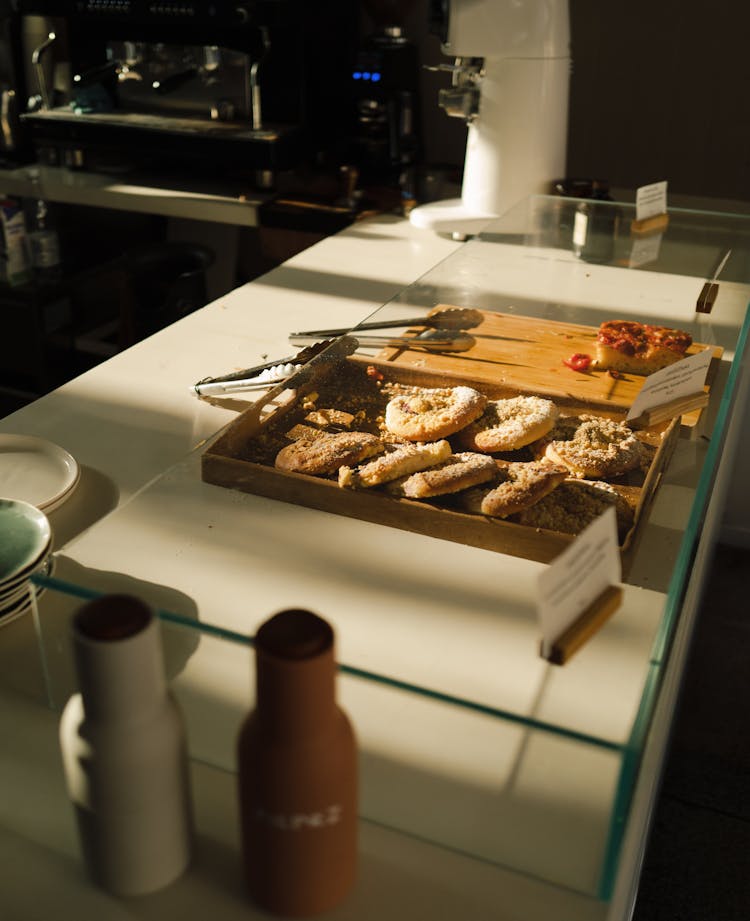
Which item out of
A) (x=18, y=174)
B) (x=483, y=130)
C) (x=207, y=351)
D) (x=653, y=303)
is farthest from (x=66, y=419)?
(x=18, y=174)

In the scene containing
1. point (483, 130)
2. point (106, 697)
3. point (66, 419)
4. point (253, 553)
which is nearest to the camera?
point (106, 697)

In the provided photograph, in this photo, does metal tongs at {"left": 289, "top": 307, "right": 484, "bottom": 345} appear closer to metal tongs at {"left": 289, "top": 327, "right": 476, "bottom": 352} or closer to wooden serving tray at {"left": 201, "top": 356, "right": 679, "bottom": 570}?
metal tongs at {"left": 289, "top": 327, "right": 476, "bottom": 352}

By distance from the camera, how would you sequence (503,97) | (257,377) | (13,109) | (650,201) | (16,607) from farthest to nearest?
(13,109), (503,97), (650,201), (257,377), (16,607)

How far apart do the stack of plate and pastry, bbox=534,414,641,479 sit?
1.74 feet

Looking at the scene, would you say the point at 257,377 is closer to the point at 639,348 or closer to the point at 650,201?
the point at 639,348

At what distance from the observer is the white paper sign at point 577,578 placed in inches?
25.8

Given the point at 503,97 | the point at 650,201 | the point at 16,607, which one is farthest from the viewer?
the point at 503,97

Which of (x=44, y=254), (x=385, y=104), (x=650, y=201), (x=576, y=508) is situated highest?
(x=385, y=104)

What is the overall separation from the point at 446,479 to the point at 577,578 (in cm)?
31

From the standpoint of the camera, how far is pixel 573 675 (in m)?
0.71

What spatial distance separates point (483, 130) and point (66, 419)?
1267 millimetres

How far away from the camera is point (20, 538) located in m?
0.93

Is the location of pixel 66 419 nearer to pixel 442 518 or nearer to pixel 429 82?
pixel 442 518

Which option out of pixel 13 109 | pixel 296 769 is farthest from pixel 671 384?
pixel 13 109
